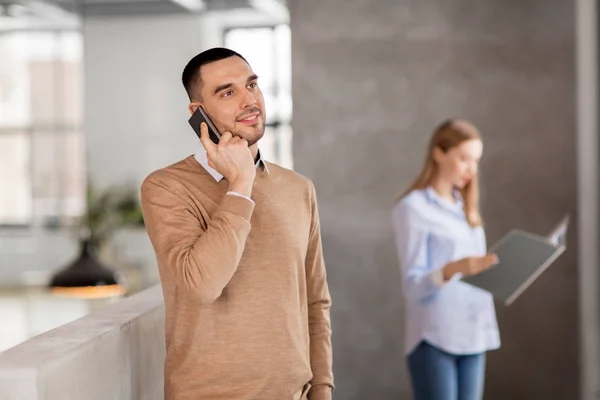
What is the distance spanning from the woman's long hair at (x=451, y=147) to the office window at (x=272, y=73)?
14.3 feet

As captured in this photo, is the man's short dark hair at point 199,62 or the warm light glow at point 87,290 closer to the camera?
the man's short dark hair at point 199,62

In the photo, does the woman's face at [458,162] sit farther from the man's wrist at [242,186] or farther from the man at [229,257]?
the man's wrist at [242,186]

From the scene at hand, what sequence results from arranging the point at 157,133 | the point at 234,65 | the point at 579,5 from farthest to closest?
the point at 157,133, the point at 579,5, the point at 234,65

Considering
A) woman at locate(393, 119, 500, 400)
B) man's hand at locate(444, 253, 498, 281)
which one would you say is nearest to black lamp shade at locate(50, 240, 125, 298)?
woman at locate(393, 119, 500, 400)

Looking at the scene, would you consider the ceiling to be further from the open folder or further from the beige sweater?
the beige sweater

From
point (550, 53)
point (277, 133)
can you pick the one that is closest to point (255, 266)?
point (550, 53)

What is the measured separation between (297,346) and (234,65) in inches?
22.4

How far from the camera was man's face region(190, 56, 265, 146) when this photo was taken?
176 centimetres

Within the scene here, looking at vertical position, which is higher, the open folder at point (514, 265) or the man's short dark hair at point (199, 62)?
the man's short dark hair at point (199, 62)

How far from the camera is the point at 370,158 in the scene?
4680 mm

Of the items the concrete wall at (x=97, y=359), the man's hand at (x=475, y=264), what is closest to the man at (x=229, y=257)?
the concrete wall at (x=97, y=359)

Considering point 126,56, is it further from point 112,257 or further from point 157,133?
point 112,257

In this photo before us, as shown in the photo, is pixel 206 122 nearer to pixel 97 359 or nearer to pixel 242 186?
pixel 242 186

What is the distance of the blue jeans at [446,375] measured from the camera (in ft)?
10.8
